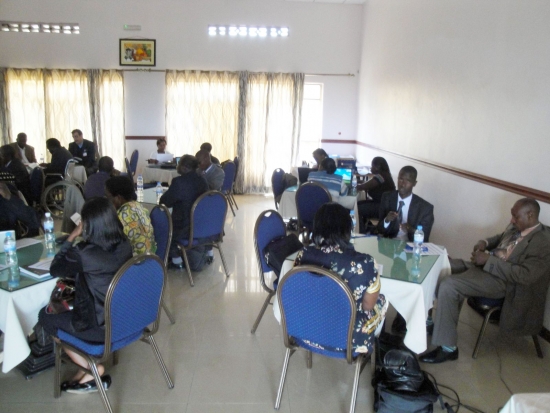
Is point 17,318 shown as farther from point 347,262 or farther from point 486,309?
point 486,309

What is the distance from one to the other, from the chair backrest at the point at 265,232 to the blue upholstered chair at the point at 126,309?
0.79m

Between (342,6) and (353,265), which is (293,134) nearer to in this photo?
(342,6)

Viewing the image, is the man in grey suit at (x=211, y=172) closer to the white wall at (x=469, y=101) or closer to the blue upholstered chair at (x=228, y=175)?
the blue upholstered chair at (x=228, y=175)

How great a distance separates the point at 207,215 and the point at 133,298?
70.2 inches

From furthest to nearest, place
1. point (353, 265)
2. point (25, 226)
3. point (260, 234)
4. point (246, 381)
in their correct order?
point (25, 226) → point (260, 234) → point (246, 381) → point (353, 265)

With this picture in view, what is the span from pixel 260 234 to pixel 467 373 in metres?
1.60

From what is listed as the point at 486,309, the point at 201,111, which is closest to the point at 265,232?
the point at 486,309

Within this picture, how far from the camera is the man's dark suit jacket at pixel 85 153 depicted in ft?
23.8

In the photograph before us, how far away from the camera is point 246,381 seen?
2566 mm

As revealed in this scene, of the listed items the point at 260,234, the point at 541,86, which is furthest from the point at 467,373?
the point at 541,86

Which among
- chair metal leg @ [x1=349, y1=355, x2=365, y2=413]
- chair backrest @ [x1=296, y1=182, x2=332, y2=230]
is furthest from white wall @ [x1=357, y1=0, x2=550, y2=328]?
chair metal leg @ [x1=349, y1=355, x2=365, y2=413]

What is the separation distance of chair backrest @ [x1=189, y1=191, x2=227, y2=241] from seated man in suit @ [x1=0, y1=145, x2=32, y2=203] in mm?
3135

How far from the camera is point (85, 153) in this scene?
7285 mm

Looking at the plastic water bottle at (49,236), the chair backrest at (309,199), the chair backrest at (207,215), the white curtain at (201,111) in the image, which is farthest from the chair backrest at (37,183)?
the chair backrest at (309,199)
